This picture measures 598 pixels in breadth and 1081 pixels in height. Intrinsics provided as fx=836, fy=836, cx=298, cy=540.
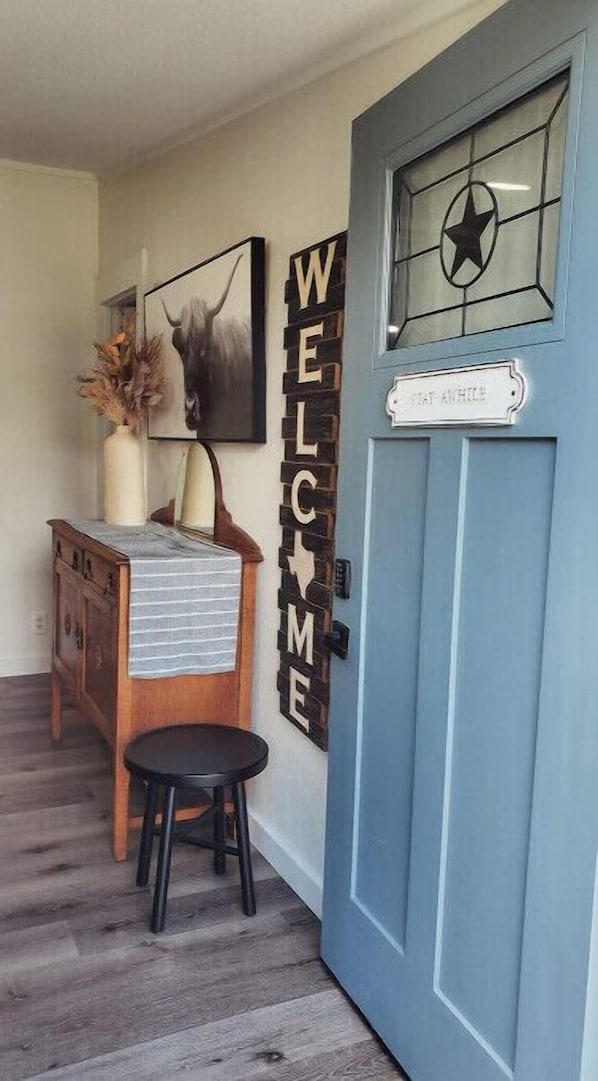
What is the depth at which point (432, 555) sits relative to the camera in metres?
1.61

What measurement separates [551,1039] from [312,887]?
1.10m

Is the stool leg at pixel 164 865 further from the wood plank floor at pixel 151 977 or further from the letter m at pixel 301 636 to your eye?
the letter m at pixel 301 636

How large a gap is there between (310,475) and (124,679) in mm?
841

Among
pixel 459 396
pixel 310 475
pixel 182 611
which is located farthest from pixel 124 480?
pixel 459 396

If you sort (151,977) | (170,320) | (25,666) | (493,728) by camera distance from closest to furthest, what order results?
(493,728) < (151,977) < (170,320) < (25,666)

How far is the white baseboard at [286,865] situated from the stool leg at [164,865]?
414 millimetres

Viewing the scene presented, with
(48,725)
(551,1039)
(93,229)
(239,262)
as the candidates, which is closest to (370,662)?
(551,1039)

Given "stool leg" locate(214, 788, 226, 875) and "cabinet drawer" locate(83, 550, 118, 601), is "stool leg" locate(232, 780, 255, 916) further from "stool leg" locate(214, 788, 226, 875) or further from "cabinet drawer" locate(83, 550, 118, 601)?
"cabinet drawer" locate(83, 550, 118, 601)

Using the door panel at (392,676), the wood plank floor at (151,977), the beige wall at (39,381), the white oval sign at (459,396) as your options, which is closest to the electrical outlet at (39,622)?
the beige wall at (39,381)

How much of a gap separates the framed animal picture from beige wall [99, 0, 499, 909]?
0.05 metres

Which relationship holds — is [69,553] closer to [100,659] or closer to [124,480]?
[124,480]

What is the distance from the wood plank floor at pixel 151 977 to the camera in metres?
1.76

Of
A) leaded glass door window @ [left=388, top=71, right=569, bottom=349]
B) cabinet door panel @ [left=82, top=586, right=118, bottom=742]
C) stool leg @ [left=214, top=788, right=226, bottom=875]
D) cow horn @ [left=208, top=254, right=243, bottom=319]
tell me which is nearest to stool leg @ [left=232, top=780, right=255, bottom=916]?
stool leg @ [left=214, top=788, right=226, bottom=875]

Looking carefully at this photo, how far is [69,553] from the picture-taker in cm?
321
